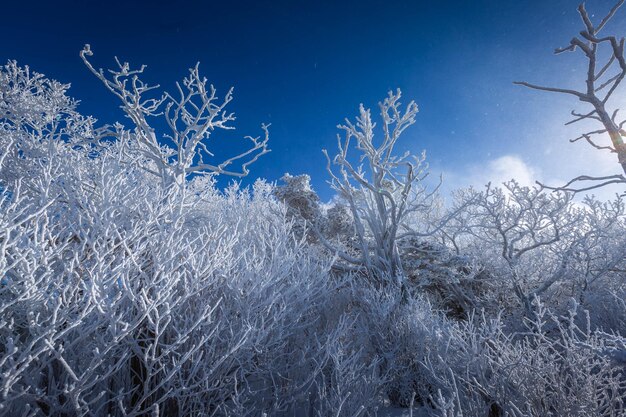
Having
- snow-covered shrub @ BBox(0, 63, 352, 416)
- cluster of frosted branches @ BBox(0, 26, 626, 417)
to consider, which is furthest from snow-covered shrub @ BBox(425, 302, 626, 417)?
snow-covered shrub @ BBox(0, 63, 352, 416)

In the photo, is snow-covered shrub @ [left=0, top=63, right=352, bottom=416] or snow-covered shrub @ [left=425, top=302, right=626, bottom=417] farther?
snow-covered shrub @ [left=425, top=302, right=626, bottom=417]

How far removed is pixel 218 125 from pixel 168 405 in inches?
341

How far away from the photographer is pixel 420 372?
4852 mm

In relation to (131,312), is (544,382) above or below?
below

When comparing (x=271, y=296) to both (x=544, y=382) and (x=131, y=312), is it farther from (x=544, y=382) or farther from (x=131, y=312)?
(x=544, y=382)

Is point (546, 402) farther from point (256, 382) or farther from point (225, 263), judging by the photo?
point (225, 263)

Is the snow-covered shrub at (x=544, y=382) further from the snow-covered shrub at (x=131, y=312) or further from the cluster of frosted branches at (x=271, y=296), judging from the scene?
the snow-covered shrub at (x=131, y=312)

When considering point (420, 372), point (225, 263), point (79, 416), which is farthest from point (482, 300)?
point (79, 416)

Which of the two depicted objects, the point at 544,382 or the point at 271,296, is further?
the point at 271,296

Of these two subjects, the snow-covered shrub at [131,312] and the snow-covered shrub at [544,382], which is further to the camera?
the snow-covered shrub at [544,382]

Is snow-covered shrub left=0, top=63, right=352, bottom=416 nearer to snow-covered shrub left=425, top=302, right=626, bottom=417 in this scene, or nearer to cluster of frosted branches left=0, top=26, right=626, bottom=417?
cluster of frosted branches left=0, top=26, right=626, bottom=417

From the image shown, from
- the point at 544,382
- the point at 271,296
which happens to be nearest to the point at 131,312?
the point at 271,296

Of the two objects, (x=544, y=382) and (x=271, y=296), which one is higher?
(x=271, y=296)

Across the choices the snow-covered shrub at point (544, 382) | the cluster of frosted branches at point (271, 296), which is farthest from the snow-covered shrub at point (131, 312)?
the snow-covered shrub at point (544, 382)
